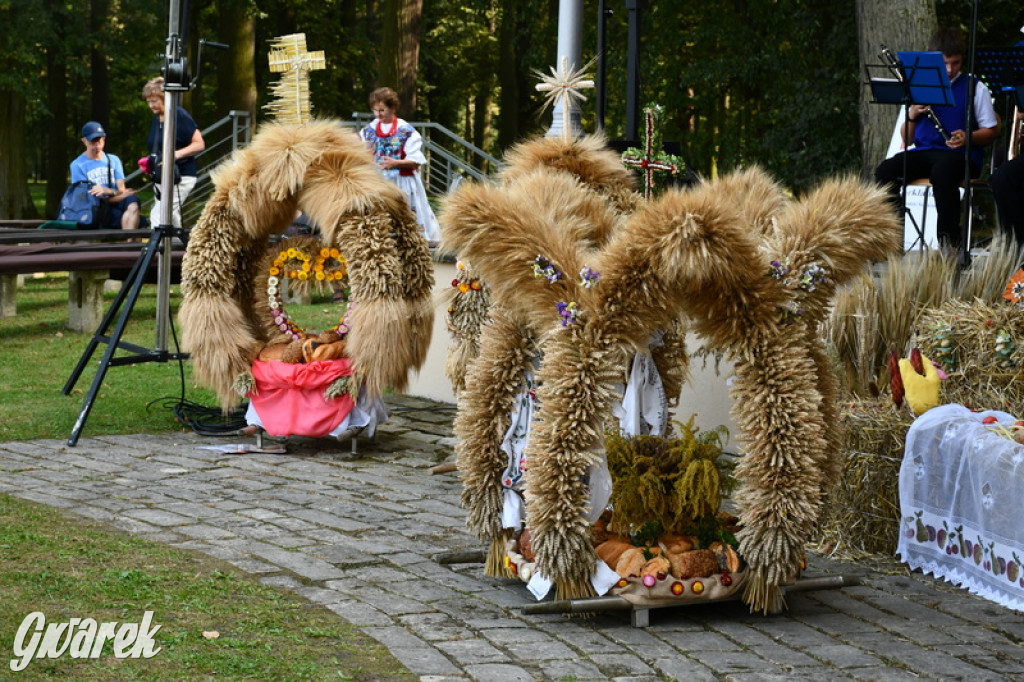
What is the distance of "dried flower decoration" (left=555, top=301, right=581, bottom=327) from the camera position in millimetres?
5094

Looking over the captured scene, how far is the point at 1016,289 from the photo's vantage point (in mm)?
6672

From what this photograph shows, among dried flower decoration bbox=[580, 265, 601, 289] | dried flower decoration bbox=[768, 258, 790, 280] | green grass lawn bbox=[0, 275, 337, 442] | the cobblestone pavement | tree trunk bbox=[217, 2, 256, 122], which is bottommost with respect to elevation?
the cobblestone pavement

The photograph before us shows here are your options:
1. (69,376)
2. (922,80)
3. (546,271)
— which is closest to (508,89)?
(69,376)

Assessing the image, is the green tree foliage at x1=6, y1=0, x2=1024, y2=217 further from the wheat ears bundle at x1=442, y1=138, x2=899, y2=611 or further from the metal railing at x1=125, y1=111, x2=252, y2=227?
the wheat ears bundle at x1=442, y1=138, x2=899, y2=611

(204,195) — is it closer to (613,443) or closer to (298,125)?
(298,125)

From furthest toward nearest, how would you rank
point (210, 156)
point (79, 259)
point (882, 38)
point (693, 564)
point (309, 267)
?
point (210, 156) → point (882, 38) → point (79, 259) → point (309, 267) → point (693, 564)

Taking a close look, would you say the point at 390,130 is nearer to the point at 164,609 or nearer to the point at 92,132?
the point at 92,132

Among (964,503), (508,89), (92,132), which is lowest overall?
(964,503)

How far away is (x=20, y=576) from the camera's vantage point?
218 inches

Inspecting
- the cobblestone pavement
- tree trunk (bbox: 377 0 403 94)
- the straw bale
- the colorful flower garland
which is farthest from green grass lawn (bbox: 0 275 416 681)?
tree trunk (bbox: 377 0 403 94)

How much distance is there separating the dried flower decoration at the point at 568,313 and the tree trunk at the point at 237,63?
17.7m

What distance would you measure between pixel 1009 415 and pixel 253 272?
5.09 m

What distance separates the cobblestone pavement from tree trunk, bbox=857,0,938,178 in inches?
273

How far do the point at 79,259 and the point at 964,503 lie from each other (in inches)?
362
